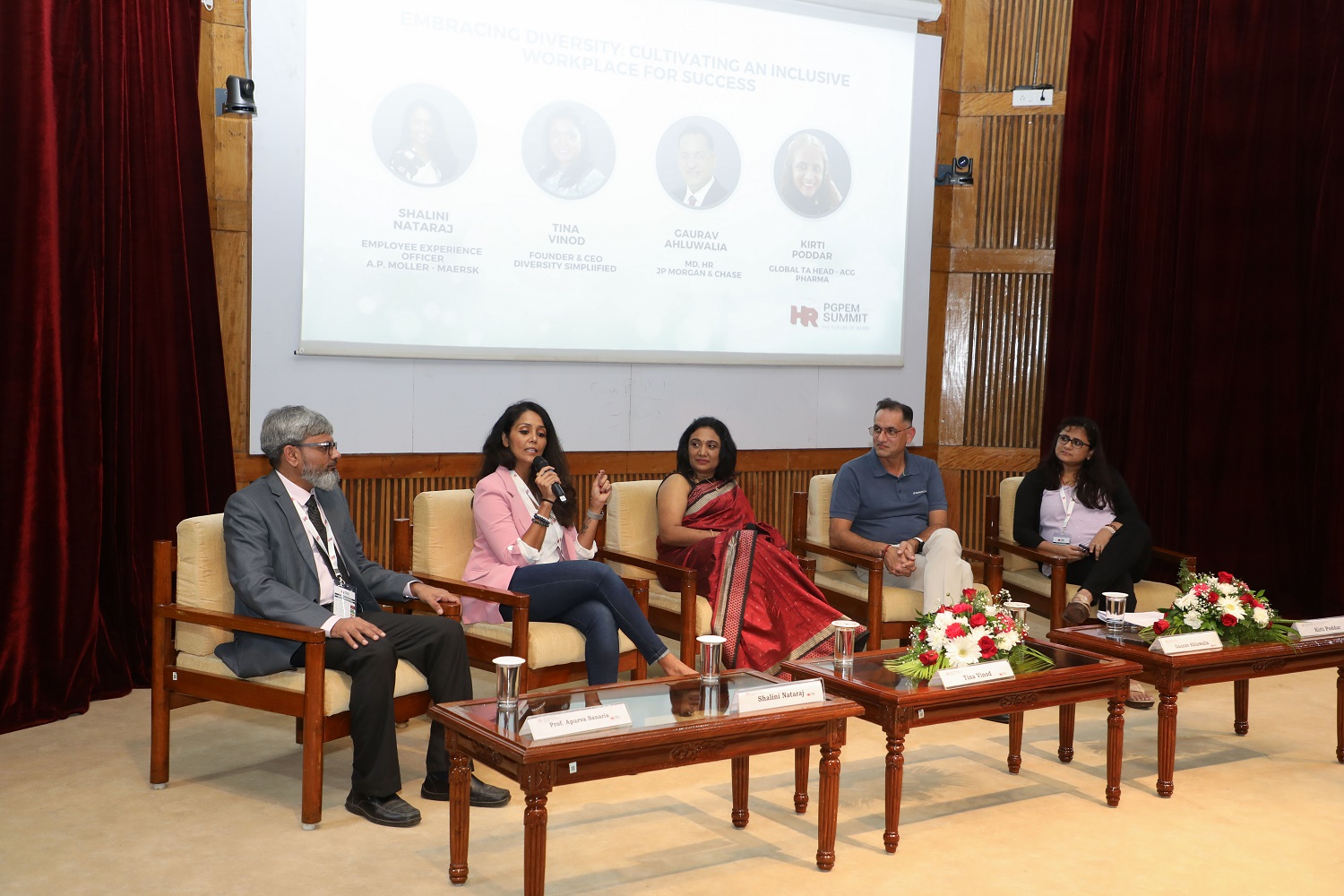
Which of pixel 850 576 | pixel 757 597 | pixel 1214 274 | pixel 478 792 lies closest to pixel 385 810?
pixel 478 792

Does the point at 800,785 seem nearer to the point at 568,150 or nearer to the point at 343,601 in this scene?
the point at 343,601

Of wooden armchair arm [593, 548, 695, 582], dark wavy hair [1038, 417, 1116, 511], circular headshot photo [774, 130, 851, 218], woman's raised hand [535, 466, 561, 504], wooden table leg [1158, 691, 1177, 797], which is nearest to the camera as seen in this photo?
wooden table leg [1158, 691, 1177, 797]

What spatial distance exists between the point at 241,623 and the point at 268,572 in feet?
0.58

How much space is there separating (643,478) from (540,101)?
1.69 metres

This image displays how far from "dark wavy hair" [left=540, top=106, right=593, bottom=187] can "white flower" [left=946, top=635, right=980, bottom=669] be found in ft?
9.15

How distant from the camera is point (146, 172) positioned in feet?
14.3

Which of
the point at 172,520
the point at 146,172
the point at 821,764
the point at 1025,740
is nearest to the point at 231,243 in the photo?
the point at 146,172

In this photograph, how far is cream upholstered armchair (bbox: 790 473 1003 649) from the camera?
4.46 m

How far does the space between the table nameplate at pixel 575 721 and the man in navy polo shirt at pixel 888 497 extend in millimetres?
2121

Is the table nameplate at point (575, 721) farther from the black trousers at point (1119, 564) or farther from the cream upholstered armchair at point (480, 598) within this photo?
the black trousers at point (1119, 564)

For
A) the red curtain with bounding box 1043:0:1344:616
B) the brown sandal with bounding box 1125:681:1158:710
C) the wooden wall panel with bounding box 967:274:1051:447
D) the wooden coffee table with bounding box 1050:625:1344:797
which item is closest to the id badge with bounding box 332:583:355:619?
the wooden coffee table with bounding box 1050:625:1344:797

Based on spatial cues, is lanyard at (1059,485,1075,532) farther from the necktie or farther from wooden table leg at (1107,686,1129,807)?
the necktie

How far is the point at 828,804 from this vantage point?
9.72 ft

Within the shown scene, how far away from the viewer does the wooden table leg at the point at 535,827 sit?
253cm
